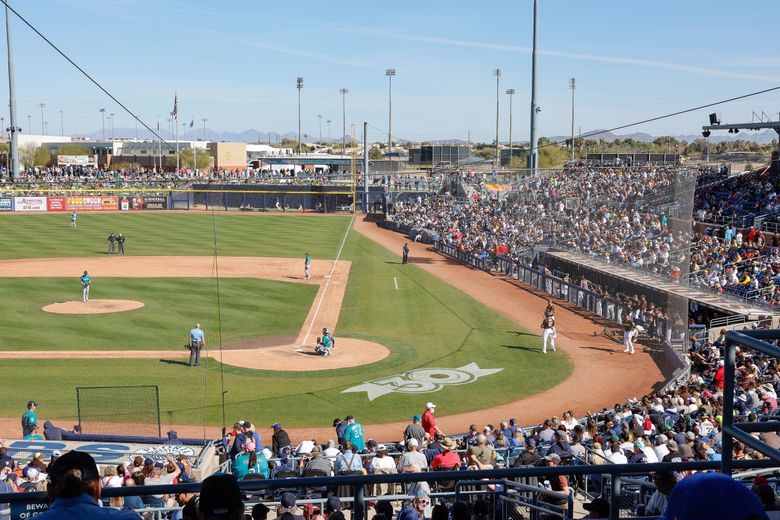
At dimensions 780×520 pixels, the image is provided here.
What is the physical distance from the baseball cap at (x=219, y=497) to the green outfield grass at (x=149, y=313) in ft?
80.6

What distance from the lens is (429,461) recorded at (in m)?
13.7

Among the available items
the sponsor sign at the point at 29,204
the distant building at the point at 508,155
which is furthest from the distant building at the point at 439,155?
the sponsor sign at the point at 29,204

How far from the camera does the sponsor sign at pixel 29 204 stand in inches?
3248

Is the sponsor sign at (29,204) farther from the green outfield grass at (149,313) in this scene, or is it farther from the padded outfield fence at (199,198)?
the green outfield grass at (149,313)

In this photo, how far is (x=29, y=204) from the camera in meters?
82.8

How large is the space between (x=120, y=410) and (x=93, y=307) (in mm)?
15074

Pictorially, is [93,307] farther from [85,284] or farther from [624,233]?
[624,233]

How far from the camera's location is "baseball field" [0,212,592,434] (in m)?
22.3

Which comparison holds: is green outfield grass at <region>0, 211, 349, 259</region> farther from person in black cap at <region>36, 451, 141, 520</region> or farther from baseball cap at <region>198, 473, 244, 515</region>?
baseball cap at <region>198, 473, 244, 515</region>

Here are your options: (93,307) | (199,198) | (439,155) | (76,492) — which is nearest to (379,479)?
(76,492)

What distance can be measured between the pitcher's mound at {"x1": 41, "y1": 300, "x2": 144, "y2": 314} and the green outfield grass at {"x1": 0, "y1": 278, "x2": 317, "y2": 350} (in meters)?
0.56

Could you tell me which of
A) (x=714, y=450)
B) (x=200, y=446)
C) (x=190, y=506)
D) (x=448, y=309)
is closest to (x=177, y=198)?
(x=448, y=309)

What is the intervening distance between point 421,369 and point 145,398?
9014 mm

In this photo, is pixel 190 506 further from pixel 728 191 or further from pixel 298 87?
pixel 298 87
